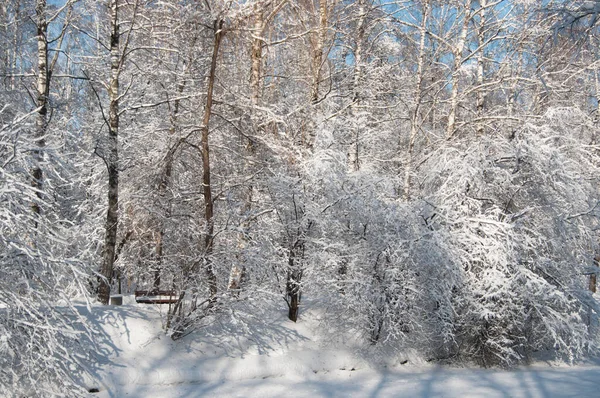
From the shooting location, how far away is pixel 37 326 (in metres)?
5.54

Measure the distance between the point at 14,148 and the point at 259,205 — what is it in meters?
5.64

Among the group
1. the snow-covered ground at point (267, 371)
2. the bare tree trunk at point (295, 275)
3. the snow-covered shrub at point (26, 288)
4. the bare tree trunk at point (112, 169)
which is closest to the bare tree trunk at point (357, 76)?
the bare tree trunk at point (295, 275)

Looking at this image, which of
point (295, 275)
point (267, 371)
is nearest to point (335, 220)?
point (295, 275)

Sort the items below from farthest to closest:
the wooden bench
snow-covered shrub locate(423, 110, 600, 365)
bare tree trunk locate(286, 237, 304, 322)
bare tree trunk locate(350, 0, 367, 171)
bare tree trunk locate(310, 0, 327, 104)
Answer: bare tree trunk locate(350, 0, 367, 171)
bare tree trunk locate(310, 0, 327, 104)
bare tree trunk locate(286, 237, 304, 322)
snow-covered shrub locate(423, 110, 600, 365)
the wooden bench

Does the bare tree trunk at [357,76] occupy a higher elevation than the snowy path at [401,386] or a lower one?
higher

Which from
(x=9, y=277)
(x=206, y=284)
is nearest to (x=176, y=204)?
(x=206, y=284)

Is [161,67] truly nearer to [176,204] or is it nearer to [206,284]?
[176,204]

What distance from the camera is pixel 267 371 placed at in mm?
8156

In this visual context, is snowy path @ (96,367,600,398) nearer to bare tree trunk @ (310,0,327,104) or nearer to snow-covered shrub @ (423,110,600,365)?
snow-covered shrub @ (423,110,600,365)

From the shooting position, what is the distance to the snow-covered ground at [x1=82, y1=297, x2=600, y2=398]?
7289mm

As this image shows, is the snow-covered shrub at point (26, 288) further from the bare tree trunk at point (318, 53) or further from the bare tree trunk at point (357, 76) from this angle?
the bare tree trunk at point (357, 76)

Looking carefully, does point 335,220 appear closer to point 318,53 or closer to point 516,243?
point 516,243

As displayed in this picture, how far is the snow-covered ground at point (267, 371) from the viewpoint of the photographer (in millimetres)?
7289

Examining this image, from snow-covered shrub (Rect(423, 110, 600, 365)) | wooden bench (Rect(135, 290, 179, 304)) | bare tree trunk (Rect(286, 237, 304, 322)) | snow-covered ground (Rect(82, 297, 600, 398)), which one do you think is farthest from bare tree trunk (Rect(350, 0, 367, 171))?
wooden bench (Rect(135, 290, 179, 304))
